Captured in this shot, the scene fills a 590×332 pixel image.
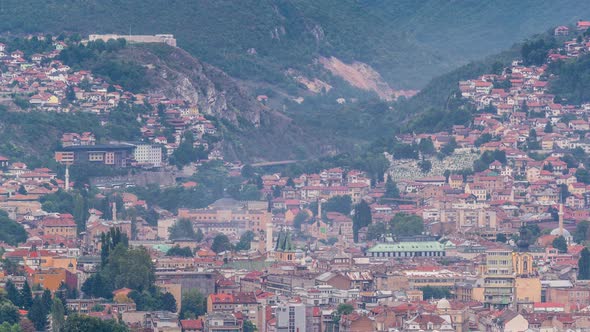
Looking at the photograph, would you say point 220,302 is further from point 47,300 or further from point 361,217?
point 361,217

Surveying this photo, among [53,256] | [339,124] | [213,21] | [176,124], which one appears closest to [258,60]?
[213,21]

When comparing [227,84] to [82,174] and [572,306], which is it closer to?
[82,174]

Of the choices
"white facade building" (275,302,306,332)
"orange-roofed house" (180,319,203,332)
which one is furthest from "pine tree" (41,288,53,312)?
"white facade building" (275,302,306,332)

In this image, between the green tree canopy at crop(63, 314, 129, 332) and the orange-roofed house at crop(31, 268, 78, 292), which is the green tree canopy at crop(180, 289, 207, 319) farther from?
the green tree canopy at crop(63, 314, 129, 332)

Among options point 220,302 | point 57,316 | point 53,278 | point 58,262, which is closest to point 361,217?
point 58,262

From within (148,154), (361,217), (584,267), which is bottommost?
(584,267)

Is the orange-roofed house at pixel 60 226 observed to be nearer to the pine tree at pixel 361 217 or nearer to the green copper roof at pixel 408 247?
the green copper roof at pixel 408 247

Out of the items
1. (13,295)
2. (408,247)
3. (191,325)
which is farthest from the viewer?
(408,247)
